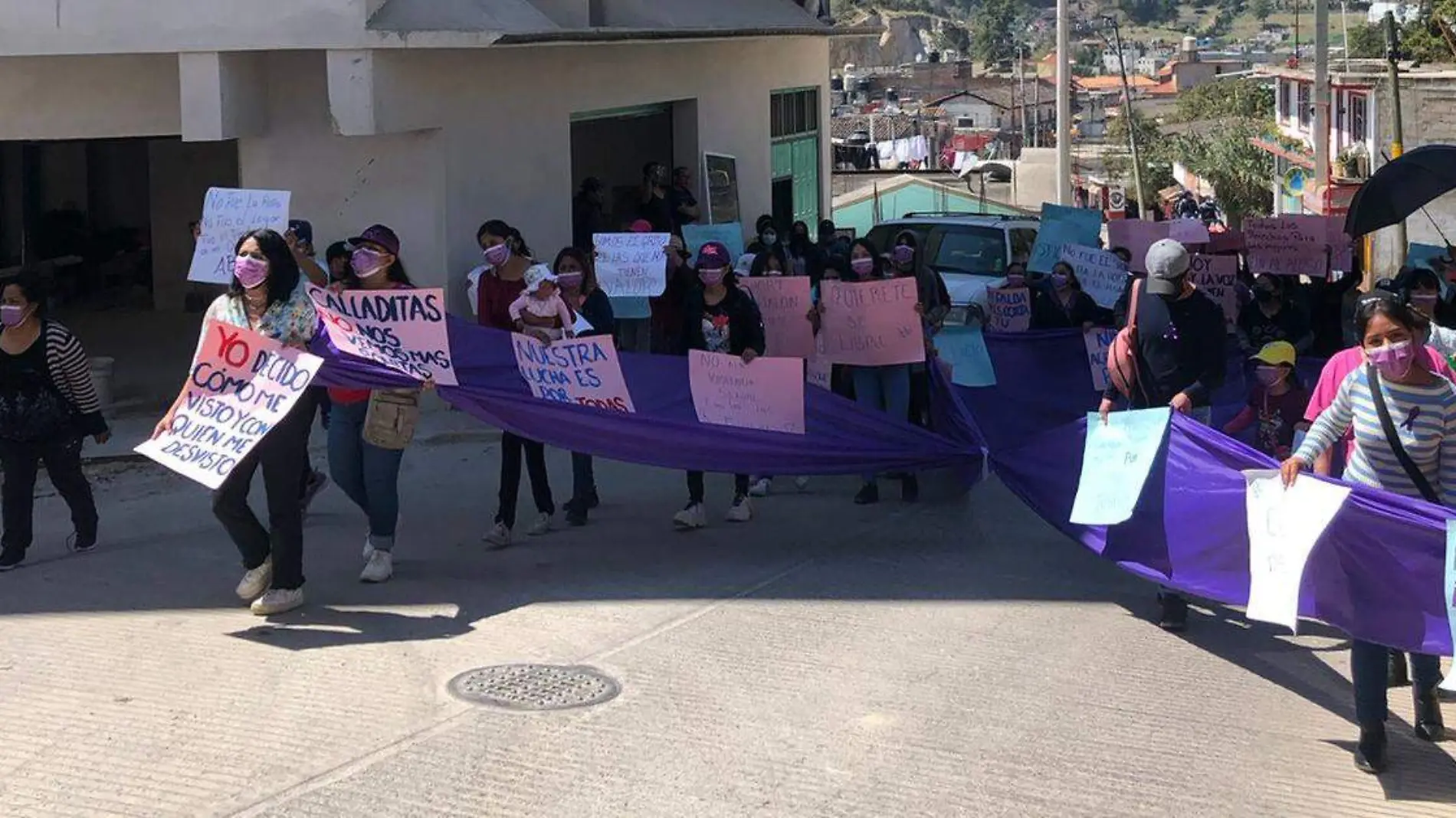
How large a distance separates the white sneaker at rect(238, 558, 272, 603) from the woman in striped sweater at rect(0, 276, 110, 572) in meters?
1.66

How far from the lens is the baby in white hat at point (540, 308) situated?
375 inches

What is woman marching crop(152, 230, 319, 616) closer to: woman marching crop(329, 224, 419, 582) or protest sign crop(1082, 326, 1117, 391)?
woman marching crop(329, 224, 419, 582)

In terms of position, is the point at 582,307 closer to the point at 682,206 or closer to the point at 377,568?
the point at 377,568

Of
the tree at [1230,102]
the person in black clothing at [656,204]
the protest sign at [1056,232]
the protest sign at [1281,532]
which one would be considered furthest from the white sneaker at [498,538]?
the tree at [1230,102]

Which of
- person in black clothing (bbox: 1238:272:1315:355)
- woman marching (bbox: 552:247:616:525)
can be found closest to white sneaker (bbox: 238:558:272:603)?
woman marching (bbox: 552:247:616:525)

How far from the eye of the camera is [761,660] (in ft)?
24.7

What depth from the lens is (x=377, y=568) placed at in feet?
28.8

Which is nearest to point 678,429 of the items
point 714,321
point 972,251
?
point 714,321

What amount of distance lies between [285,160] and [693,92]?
6671 mm

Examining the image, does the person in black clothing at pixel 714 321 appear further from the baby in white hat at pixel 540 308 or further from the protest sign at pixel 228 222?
the protest sign at pixel 228 222

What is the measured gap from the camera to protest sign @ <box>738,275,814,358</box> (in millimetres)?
10906

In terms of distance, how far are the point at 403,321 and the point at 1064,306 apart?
600 cm

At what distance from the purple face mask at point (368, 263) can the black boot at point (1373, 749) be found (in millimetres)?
5002

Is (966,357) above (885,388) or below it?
above
